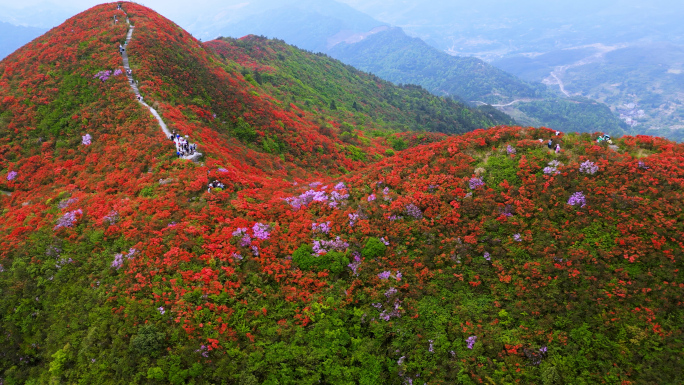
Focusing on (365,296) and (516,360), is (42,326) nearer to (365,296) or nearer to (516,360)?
(365,296)

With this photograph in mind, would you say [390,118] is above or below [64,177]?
below

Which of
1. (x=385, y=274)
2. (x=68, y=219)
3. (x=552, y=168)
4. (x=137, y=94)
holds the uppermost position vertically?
(x=137, y=94)

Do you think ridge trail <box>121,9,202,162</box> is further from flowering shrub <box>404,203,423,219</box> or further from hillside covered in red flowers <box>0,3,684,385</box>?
flowering shrub <box>404,203,423,219</box>

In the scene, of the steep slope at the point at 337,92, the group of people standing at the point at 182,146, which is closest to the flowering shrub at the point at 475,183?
the group of people standing at the point at 182,146

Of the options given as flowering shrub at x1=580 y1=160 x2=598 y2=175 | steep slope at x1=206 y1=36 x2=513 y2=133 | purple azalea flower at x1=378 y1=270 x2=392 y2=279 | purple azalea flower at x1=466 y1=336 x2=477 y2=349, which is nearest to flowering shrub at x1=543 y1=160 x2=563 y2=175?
flowering shrub at x1=580 y1=160 x2=598 y2=175

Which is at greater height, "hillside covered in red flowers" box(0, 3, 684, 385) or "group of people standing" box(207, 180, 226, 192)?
"group of people standing" box(207, 180, 226, 192)

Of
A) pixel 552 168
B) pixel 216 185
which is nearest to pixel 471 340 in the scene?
pixel 552 168

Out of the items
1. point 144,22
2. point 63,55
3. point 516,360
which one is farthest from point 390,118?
point 516,360

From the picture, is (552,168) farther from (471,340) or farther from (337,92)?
(337,92)
